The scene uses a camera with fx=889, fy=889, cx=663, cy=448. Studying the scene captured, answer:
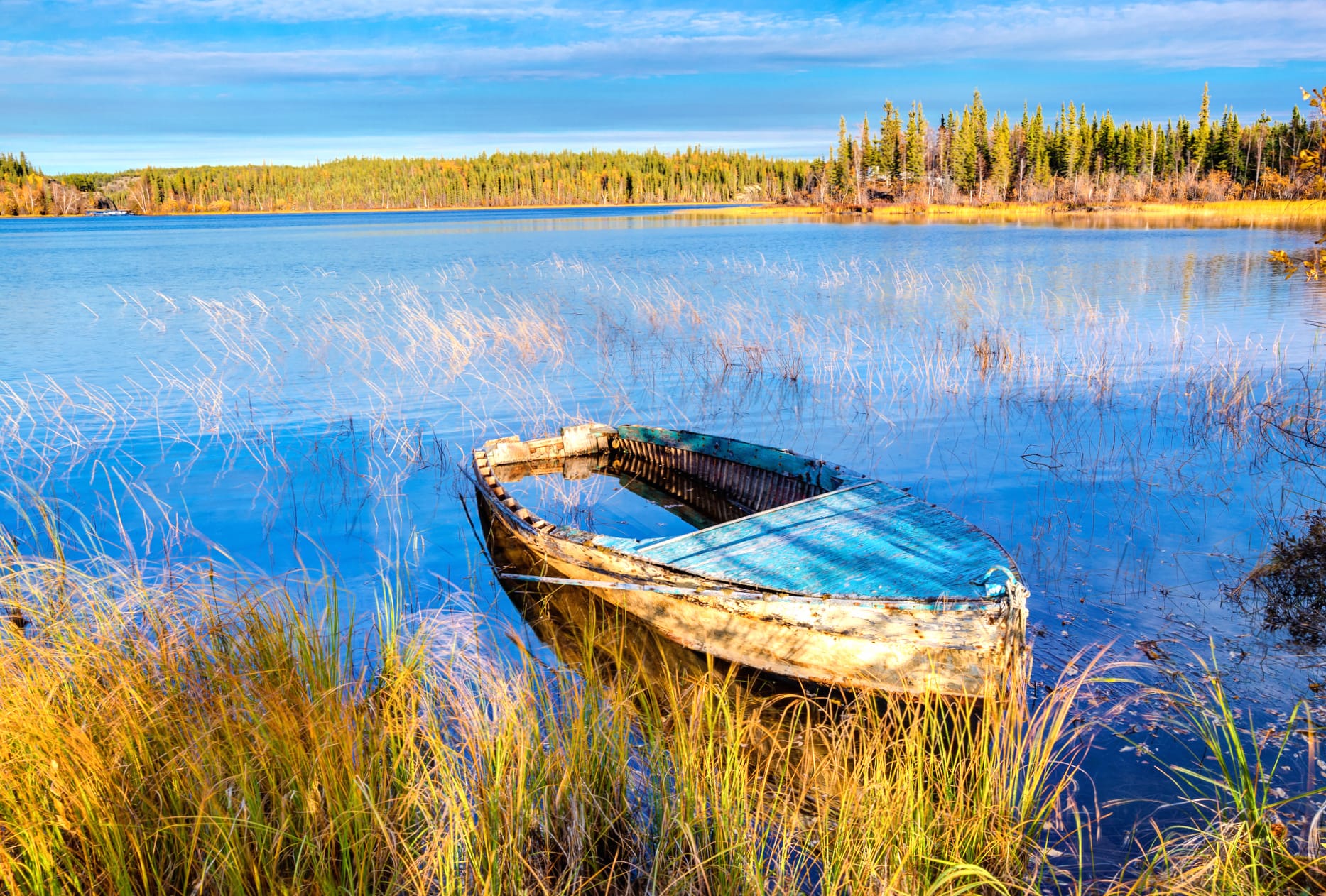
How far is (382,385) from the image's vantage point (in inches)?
584

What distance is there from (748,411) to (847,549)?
715 centimetres

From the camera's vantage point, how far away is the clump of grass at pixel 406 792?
3156 mm

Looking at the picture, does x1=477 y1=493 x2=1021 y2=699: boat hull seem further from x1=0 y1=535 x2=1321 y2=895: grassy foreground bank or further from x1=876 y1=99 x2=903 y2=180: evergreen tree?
x1=876 y1=99 x2=903 y2=180: evergreen tree

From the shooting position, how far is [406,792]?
11.9 feet

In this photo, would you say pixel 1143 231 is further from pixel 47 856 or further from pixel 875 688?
pixel 47 856

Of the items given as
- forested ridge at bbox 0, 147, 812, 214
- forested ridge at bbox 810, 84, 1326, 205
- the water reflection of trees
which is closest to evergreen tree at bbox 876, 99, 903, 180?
forested ridge at bbox 810, 84, 1326, 205

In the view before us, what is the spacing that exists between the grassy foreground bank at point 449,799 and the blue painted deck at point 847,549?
1.44 m

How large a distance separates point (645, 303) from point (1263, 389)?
40.4 feet

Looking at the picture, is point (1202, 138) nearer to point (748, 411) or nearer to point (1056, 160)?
point (1056, 160)

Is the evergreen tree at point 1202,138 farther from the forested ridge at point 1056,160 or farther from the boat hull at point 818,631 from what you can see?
the boat hull at point 818,631

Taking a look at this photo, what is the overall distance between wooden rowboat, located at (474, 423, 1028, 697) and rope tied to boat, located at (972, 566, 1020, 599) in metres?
0.01

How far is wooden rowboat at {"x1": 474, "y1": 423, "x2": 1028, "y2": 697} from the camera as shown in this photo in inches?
193

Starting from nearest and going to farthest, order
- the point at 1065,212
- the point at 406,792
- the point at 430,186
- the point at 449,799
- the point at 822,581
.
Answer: the point at 449,799 → the point at 406,792 → the point at 822,581 → the point at 1065,212 → the point at 430,186

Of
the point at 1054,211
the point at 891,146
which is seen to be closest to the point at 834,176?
the point at 891,146
